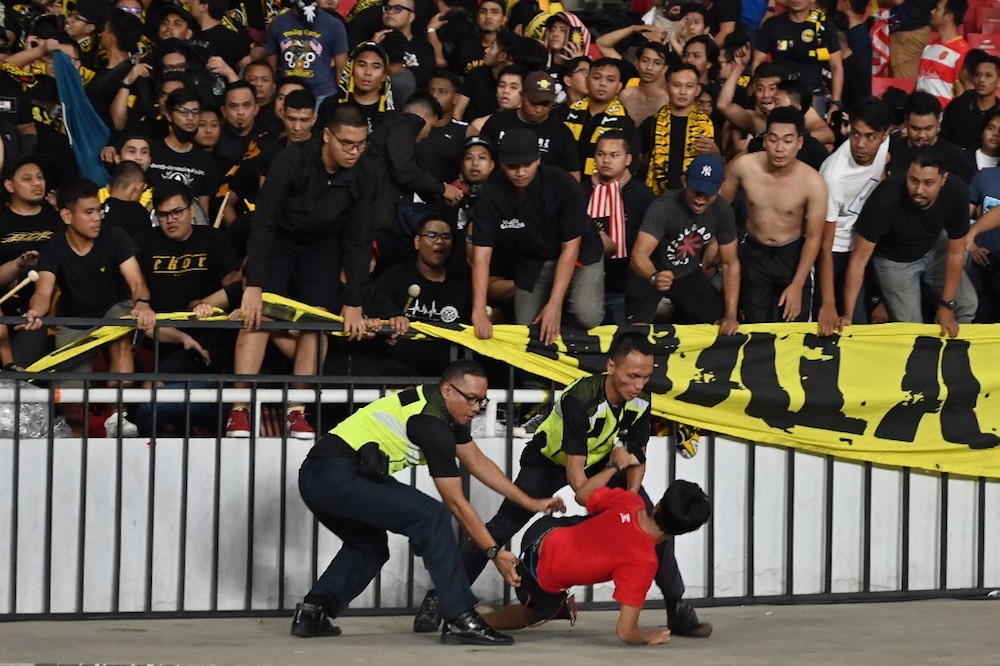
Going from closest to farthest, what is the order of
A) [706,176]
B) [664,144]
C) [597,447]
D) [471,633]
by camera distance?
[471,633]
[597,447]
[706,176]
[664,144]

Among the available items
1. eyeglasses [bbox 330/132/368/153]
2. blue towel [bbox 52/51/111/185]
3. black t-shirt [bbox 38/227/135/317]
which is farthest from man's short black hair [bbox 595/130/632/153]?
blue towel [bbox 52/51/111/185]

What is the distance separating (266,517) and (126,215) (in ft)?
7.50

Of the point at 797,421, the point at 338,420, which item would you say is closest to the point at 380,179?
the point at 338,420

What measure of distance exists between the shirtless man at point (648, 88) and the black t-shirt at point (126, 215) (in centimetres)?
382

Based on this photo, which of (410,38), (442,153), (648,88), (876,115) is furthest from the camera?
(410,38)

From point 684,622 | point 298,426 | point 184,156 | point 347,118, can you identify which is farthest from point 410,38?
point 684,622

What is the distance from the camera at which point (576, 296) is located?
9734mm

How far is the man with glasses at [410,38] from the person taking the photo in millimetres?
13227

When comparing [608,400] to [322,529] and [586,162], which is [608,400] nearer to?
[322,529]

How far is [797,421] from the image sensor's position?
9.73 m

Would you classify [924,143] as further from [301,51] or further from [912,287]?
[301,51]

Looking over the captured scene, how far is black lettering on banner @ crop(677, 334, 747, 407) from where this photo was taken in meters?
9.57

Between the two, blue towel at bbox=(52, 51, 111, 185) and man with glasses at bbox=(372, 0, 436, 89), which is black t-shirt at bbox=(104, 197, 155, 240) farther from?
man with glasses at bbox=(372, 0, 436, 89)

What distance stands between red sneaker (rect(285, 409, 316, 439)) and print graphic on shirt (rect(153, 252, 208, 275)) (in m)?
1.16
